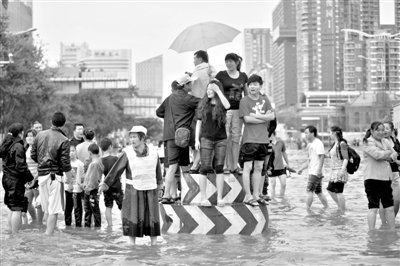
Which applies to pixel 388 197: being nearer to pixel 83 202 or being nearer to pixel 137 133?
pixel 137 133

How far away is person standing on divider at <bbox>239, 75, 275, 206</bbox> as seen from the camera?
13.1 m

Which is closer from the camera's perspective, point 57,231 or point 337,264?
point 337,264

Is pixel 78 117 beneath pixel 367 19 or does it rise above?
beneath

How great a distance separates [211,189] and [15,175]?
3076 millimetres

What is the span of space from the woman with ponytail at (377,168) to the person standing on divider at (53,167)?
14.8 feet

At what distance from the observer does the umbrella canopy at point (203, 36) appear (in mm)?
15000

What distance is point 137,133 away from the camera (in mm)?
11227

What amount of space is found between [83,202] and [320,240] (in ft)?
15.3

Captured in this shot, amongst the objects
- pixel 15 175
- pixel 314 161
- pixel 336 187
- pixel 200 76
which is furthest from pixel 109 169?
pixel 336 187

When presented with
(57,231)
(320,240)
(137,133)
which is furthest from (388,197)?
(57,231)

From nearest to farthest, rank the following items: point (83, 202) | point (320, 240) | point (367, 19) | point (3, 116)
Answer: point (320, 240), point (83, 202), point (3, 116), point (367, 19)

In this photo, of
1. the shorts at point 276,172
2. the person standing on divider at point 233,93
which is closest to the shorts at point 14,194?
the person standing on divider at point 233,93

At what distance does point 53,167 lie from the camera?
1280 centimetres

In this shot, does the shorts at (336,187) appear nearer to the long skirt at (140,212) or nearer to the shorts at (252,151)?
the shorts at (252,151)
